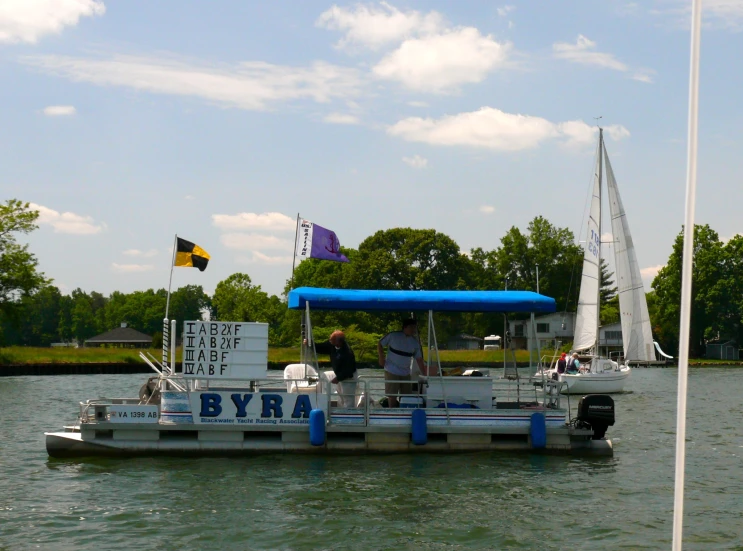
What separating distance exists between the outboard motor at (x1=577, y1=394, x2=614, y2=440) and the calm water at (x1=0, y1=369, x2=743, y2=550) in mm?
767

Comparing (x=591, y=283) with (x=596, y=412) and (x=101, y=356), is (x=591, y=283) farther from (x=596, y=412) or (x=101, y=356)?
(x=101, y=356)

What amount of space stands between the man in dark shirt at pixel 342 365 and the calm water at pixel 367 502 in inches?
52.9

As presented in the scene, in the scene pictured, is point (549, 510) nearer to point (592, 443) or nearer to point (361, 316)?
point (592, 443)

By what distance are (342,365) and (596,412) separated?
5.43 meters

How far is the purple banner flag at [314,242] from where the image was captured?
2025 centimetres

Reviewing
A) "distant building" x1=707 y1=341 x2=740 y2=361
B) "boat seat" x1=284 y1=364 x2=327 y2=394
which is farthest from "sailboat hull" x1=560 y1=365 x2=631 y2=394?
"distant building" x1=707 y1=341 x2=740 y2=361

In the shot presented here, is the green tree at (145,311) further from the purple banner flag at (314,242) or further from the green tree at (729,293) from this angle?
the purple banner flag at (314,242)

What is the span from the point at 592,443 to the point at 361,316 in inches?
265

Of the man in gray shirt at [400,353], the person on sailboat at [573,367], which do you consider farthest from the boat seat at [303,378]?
the person on sailboat at [573,367]

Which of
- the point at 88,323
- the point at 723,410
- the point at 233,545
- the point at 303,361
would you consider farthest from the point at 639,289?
the point at 88,323

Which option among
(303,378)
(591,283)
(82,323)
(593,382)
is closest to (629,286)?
(591,283)

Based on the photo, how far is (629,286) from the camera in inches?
1908

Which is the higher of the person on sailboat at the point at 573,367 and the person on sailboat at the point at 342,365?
the person on sailboat at the point at 342,365

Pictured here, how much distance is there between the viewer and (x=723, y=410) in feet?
110
